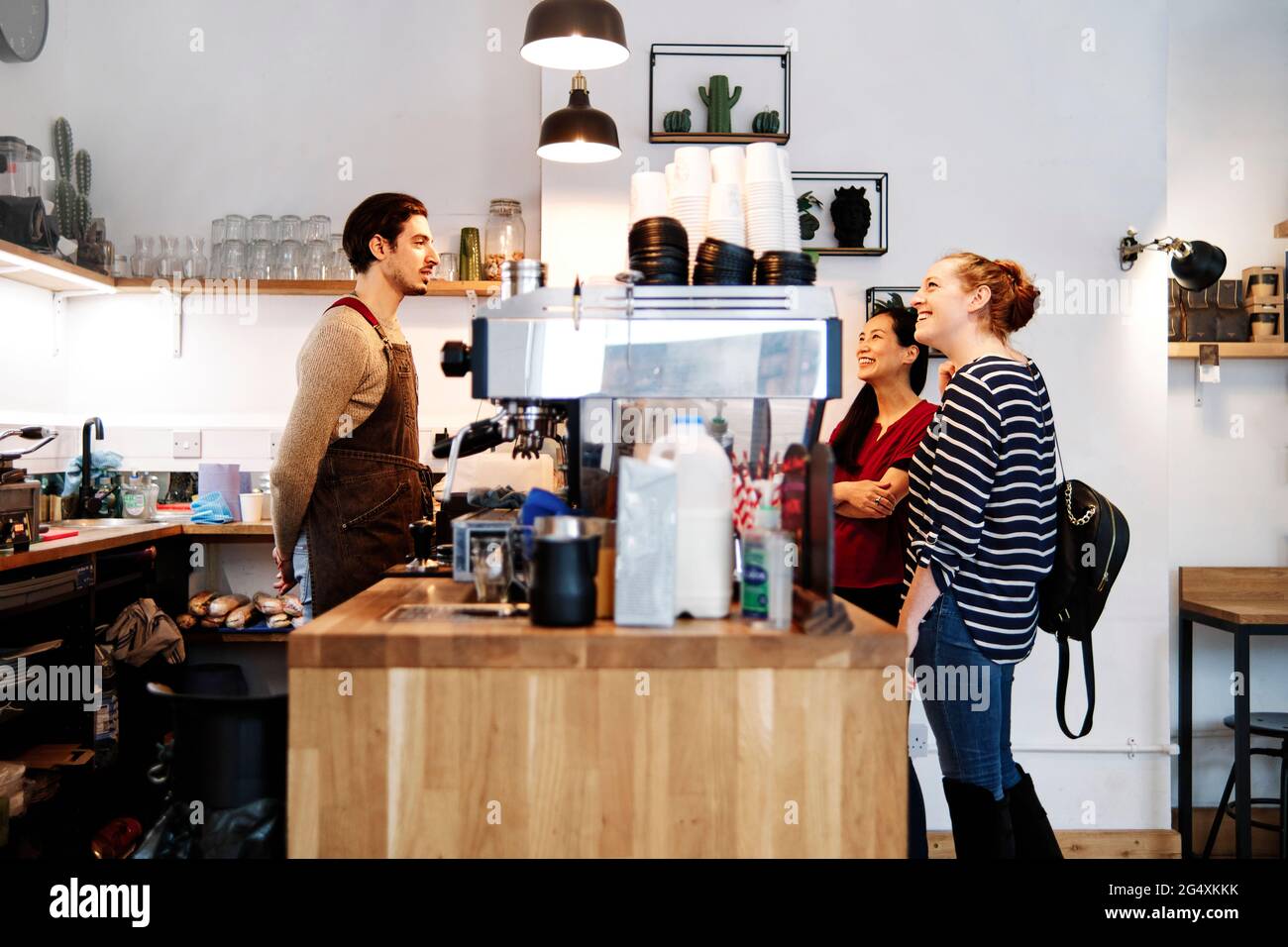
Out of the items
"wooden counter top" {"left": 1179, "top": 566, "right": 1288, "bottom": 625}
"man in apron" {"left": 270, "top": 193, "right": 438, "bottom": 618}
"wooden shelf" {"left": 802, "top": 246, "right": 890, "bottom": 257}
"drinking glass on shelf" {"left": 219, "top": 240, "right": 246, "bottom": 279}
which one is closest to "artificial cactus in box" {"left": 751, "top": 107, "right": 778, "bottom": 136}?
"wooden shelf" {"left": 802, "top": 246, "right": 890, "bottom": 257}

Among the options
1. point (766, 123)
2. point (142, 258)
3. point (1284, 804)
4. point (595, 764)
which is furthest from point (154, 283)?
point (1284, 804)

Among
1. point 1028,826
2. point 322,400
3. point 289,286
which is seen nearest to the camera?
point 1028,826

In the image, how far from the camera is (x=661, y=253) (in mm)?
1870

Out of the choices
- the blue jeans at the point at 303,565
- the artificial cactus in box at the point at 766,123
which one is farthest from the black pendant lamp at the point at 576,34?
the blue jeans at the point at 303,565

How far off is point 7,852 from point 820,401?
2.56 m

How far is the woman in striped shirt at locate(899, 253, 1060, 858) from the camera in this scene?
206 centimetres

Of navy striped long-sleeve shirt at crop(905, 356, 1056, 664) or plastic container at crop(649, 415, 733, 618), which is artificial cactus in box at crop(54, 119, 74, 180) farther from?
navy striped long-sleeve shirt at crop(905, 356, 1056, 664)

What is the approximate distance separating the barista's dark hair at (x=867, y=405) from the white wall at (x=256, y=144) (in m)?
1.87

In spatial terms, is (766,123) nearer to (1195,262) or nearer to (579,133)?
(579,133)

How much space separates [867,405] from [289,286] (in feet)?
7.57

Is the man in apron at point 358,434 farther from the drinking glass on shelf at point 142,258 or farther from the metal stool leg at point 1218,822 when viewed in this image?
the metal stool leg at point 1218,822

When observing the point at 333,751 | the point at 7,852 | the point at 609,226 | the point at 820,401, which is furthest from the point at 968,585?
the point at 7,852

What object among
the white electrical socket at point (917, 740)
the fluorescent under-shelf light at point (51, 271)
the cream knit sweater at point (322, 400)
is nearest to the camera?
the cream knit sweater at point (322, 400)

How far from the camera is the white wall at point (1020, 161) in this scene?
11.2ft
